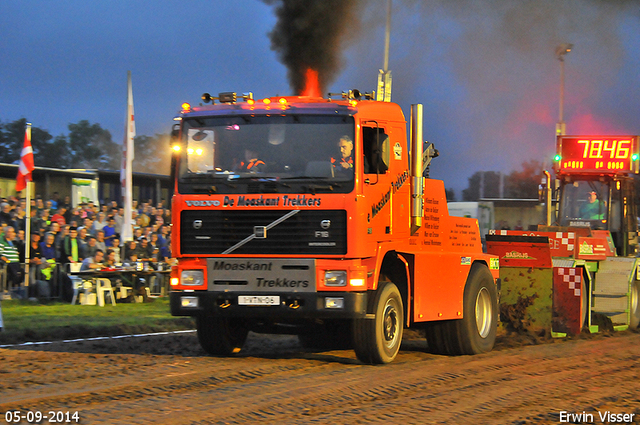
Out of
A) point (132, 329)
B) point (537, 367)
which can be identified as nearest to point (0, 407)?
point (537, 367)

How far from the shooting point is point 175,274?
32.3ft

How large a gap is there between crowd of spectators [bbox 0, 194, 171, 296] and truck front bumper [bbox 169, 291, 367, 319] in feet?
27.3

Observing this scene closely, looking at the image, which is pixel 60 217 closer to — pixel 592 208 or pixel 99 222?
pixel 99 222

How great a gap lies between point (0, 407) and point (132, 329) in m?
6.95

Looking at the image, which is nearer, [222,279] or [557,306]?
[222,279]

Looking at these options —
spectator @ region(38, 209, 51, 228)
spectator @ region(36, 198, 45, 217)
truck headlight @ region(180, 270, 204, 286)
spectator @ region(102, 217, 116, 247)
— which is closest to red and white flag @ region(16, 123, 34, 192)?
spectator @ region(38, 209, 51, 228)

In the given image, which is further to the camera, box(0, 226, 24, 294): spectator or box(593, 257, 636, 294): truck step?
box(0, 226, 24, 294): spectator

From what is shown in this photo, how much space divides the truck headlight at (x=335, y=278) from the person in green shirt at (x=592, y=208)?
10.0 m

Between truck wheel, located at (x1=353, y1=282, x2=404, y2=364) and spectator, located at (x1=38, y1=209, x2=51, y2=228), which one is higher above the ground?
spectator, located at (x1=38, y1=209, x2=51, y2=228)

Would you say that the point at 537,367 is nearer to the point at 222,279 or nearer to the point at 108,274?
the point at 222,279

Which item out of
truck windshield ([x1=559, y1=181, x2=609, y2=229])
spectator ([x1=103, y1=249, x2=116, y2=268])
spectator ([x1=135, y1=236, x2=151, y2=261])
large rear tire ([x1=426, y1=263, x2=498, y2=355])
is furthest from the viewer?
spectator ([x1=135, y1=236, x2=151, y2=261])

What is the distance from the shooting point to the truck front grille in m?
9.24

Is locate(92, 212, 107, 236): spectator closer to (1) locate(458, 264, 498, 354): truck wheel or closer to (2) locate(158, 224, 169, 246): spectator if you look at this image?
(2) locate(158, 224, 169, 246): spectator

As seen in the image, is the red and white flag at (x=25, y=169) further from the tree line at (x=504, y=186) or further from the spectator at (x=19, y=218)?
the tree line at (x=504, y=186)
